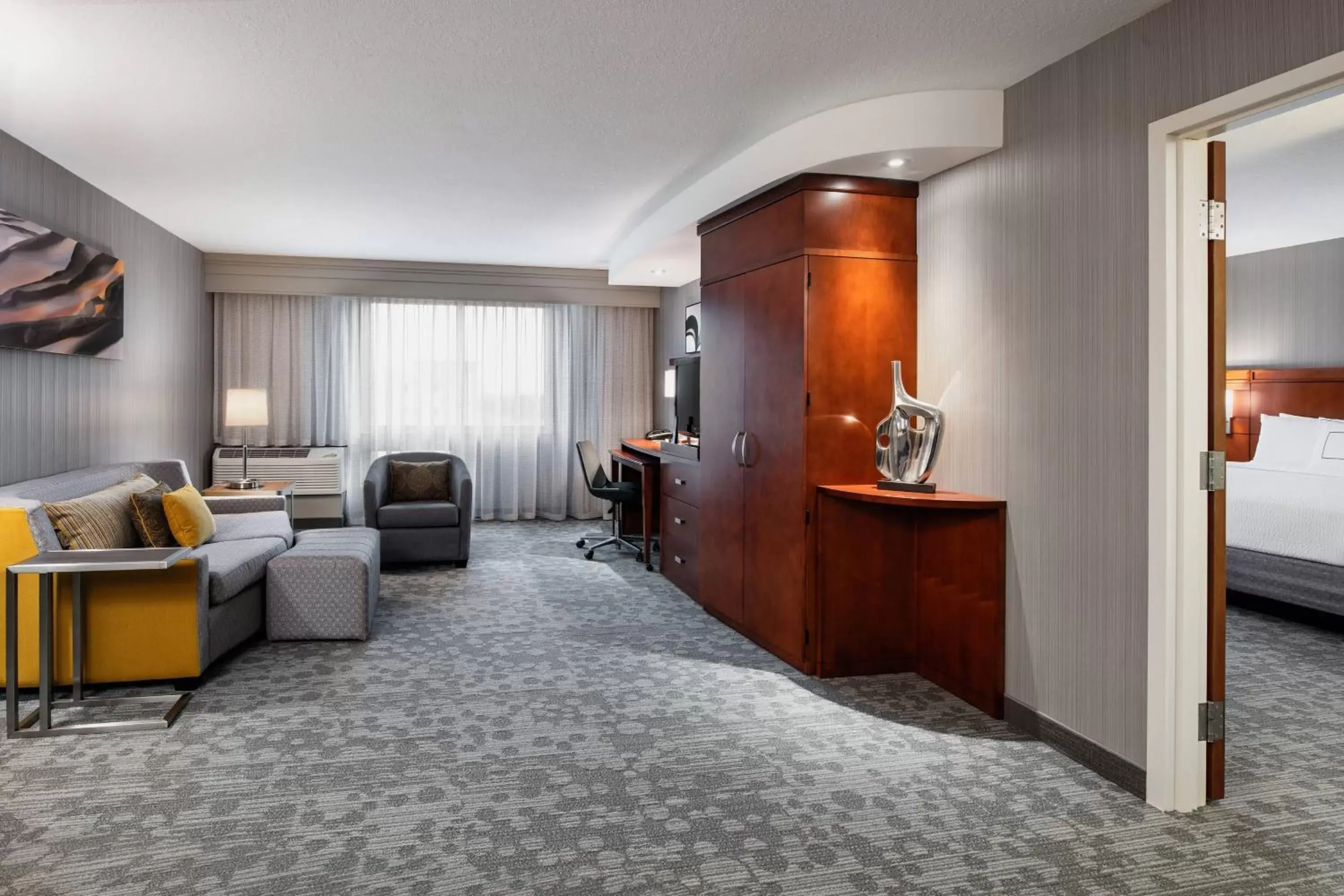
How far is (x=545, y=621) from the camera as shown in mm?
4738

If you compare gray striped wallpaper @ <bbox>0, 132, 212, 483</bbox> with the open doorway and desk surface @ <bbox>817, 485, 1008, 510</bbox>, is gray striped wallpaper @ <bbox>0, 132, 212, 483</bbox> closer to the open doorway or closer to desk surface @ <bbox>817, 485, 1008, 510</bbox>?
desk surface @ <bbox>817, 485, 1008, 510</bbox>

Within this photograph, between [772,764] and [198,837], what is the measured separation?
1.68 metres

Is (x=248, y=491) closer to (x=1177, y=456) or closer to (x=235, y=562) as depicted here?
(x=235, y=562)

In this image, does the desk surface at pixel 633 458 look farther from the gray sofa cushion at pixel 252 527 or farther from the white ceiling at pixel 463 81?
the gray sofa cushion at pixel 252 527

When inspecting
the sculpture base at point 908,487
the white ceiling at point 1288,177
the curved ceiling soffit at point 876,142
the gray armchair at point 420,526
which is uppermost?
the white ceiling at point 1288,177

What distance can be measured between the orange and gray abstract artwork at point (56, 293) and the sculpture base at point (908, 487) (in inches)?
158

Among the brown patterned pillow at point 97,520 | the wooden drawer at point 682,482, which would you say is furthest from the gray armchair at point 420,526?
the brown patterned pillow at point 97,520

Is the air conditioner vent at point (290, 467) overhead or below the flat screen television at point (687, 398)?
below

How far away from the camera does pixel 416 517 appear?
6.11 meters

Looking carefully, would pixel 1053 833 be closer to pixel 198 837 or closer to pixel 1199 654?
pixel 1199 654

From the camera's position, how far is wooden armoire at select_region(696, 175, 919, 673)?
380cm

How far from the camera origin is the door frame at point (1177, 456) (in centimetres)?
253

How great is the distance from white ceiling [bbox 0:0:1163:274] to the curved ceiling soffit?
0.20ft

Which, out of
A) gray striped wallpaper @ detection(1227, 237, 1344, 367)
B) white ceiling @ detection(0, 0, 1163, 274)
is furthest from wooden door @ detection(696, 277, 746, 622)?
gray striped wallpaper @ detection(1227, 237, 1344, 367)
